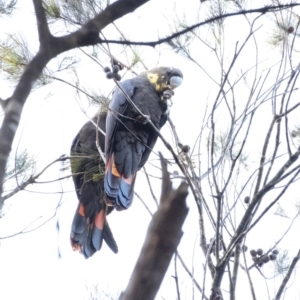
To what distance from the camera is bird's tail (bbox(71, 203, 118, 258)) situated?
2.71 m

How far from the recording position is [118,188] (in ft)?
8.16

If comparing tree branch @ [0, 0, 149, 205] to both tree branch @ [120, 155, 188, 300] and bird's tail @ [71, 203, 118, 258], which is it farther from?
bird's tail @ [71, 203, 118, 258]

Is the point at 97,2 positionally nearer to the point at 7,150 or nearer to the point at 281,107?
the point at 281,107

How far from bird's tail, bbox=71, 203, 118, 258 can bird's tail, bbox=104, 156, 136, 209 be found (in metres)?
0.31

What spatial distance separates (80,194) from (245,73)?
50.2 inches

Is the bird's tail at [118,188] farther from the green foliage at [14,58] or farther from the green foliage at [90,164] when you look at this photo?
the green foliage at [14,58]

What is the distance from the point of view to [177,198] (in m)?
0.49

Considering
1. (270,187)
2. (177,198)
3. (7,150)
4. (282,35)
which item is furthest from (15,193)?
(177,198)

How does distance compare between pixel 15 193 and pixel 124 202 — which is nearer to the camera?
pixel 15 193

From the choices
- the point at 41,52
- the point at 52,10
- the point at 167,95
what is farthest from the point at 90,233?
the point at 41,52

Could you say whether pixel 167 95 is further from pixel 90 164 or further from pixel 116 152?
pixel 90 164

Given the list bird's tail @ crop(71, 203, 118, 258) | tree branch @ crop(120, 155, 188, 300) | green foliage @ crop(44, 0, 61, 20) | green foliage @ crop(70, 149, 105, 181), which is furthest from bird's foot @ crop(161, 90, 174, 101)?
tree branch @ crop(120, 155, 188, 300)

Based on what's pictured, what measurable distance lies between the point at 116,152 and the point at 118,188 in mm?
203

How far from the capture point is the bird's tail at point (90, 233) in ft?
8.87
